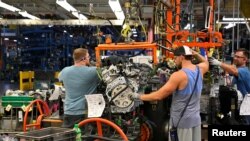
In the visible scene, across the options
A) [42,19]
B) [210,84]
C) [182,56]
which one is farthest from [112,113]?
[42,19]

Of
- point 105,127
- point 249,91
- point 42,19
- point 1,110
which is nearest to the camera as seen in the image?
point 105,127

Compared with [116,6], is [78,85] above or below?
below

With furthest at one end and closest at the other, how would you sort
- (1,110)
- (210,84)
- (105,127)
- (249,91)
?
(1,110) < (210,84) < (249,91) < (105,127)

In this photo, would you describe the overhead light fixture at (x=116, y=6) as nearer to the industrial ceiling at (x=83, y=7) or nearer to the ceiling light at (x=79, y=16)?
the industrial ceiling at (x=83, y=7)

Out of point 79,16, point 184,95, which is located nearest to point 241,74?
point 184,95

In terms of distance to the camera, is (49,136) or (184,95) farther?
(184,95)

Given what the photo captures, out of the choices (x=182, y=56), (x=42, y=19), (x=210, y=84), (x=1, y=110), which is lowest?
A: (x=1, y=110)

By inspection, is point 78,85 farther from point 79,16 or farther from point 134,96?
point 79,16

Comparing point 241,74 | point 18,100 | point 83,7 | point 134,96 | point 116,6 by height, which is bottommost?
point 18,100

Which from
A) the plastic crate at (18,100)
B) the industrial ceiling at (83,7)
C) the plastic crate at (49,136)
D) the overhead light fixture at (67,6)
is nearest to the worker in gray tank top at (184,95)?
the plastic crate at (49,136)

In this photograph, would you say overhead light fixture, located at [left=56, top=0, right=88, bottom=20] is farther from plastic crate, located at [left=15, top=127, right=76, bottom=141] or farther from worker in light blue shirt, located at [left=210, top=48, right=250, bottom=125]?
plastic crate, located at [left=15, top=127, right=76, bottom=141]

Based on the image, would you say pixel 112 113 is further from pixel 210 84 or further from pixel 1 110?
pixel 1 110

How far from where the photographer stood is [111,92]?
387 cm

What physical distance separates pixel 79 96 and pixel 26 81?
6.21 meters
